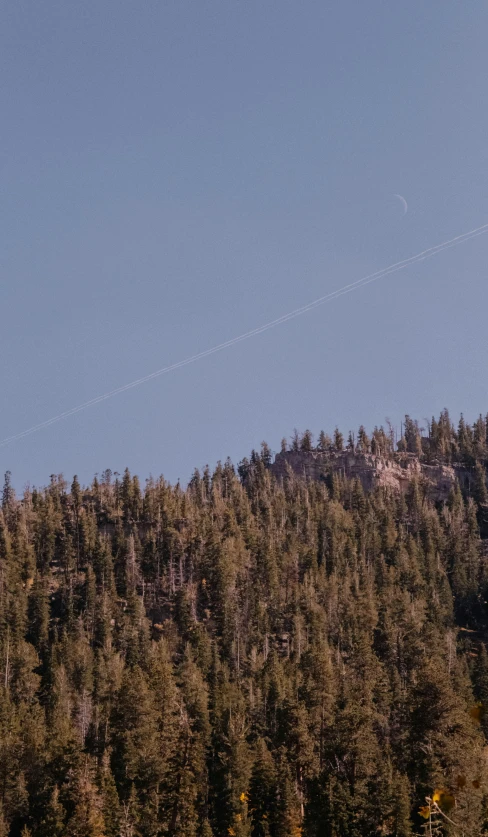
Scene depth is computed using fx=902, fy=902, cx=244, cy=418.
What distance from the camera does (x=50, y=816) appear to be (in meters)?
65.9

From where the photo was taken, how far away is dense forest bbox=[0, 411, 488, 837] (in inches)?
2557

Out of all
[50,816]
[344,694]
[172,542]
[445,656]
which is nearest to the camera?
[50,816]

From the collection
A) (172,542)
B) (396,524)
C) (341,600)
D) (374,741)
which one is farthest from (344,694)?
(396,524)

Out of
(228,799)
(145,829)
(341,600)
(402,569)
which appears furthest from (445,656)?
(145,829)

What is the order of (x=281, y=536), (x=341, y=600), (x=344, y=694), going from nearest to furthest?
(x=344, y=694)
(x=341, y=600)
(x=281, y=536)

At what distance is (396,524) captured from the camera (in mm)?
198500

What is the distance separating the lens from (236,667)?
123438 millimetres

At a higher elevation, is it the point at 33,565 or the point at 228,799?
the point at 33,565

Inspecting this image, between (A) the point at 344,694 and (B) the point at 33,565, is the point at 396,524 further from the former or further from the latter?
(A) the point at 344,694

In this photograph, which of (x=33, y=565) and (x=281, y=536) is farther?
(x=281, y=536)

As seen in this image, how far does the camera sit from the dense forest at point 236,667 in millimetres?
64938

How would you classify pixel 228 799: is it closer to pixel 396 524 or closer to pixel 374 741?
pixel 374 741

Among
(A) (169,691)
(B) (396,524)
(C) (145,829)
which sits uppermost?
(B) (396,524)

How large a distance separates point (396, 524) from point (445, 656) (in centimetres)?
7271
